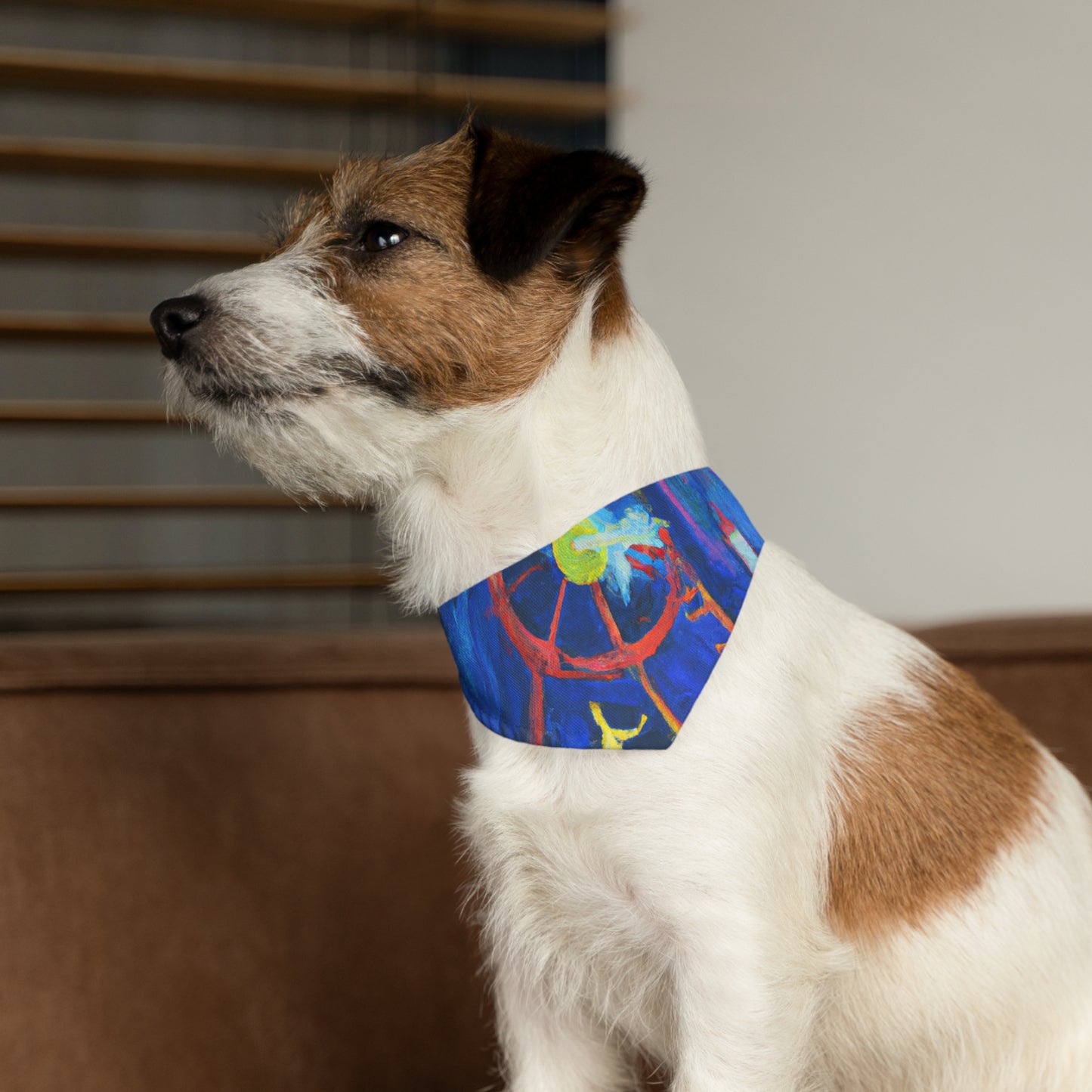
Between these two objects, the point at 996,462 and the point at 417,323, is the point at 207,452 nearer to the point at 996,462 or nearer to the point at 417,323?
the point at 996,462

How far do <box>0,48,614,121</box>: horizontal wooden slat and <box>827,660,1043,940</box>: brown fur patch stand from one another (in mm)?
2711

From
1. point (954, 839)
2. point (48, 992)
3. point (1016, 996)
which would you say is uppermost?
point (954, 839)

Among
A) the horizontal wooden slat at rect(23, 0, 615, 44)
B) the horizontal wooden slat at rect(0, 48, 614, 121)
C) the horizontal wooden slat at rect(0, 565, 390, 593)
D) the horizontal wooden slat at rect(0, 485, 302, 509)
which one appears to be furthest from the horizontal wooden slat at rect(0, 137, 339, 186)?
the horizontal wooden slat at rect(0, 565, 390, 593)

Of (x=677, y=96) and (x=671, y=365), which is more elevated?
(x=677, y=96)

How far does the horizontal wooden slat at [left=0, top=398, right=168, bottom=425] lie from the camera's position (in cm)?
369

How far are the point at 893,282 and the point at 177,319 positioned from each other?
1.62 metres

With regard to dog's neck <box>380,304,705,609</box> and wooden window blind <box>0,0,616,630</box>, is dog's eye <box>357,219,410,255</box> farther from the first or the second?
wooden window blind <box>0,0,616,630</box>

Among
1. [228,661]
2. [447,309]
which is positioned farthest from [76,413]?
[447,309]

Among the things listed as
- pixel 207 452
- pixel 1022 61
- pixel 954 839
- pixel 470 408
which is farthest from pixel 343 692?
pixel 207 452

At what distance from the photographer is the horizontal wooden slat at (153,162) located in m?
3.51

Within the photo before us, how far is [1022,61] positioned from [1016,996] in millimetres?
1517

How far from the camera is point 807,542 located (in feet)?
8.26

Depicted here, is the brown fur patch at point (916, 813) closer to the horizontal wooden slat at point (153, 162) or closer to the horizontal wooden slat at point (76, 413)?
the horizontal wooden slat at point (153, 162)

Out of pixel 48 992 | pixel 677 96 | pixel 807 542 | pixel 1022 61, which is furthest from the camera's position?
pixel 677 96
